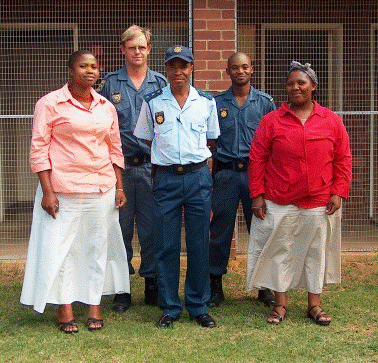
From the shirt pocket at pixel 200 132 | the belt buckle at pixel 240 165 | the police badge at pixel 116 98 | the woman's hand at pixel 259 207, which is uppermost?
the police badge at pixel 116 98

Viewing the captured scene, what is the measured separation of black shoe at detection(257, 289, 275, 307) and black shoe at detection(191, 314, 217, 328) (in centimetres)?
72

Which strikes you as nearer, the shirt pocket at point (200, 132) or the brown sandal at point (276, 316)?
the shirt pocket at point (200, 132)

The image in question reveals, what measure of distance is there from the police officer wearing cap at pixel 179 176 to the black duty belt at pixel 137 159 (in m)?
0.38

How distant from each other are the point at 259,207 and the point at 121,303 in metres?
1.32

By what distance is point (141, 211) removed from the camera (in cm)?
589

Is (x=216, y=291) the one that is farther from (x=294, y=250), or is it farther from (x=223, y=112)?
(x=223, y=112)

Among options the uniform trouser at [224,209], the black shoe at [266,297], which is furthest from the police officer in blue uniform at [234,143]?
the black shoe at [266,297]

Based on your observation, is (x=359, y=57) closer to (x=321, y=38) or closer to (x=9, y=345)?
(x=321, y=38)

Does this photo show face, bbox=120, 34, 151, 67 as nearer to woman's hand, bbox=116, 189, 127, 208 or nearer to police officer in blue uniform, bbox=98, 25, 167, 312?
police officer in blue uniform, bbox=98, 25, 167, 312

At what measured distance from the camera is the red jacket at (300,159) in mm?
5293

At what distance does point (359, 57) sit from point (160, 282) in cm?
461

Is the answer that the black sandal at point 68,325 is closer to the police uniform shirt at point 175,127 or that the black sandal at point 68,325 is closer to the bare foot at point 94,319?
the bare foot at point 94,319

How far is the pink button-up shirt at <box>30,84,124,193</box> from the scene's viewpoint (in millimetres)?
5094

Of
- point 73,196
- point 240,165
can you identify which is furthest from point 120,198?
point 240,165
